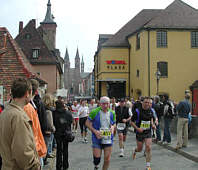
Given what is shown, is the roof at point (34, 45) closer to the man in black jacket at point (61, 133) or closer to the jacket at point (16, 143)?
the man in black jacket at point (61, 133)

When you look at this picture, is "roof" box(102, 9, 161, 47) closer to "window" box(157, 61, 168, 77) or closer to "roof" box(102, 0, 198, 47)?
"roof" box(102, 0, 198, 47)

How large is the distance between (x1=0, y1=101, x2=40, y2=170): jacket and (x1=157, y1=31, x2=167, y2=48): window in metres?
32.5

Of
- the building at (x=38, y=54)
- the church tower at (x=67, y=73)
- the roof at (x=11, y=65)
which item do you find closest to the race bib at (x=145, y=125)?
the roof at (x=11, y=65)

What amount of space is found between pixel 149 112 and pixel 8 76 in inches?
394

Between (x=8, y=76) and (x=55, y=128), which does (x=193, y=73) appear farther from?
(x=55, y=128)

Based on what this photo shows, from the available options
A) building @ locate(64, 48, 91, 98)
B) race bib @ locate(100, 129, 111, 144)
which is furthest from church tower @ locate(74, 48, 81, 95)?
race bib @ locate(100, 129, 111, 144)

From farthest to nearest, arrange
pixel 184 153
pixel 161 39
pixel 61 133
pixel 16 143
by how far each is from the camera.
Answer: pixel 161 39
pixel 184 153
pixel 61 133
pixel 16 143

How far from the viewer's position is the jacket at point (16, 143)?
9.56ft

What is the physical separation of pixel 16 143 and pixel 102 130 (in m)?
3.42

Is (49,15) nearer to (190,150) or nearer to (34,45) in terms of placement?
(34,45)

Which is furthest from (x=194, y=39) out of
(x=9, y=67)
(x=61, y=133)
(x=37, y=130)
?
(x=37, y=130)

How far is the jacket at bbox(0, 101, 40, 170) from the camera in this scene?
291cm

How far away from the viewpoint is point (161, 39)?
1341 inches

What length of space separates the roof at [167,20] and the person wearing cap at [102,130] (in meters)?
28.9
